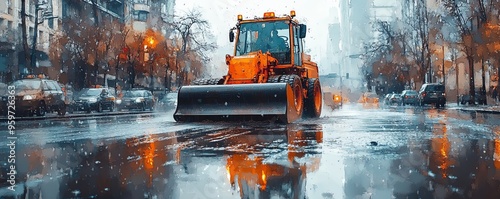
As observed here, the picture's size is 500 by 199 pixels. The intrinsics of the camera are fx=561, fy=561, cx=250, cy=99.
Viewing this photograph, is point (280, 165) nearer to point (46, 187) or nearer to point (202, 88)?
point (46, 187)

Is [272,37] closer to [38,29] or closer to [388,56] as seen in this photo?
[38,29]

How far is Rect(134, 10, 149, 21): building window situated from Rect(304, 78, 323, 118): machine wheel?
228 feet

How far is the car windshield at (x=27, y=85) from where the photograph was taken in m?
25.2

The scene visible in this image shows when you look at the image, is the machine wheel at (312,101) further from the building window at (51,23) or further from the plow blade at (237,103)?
the building window at (51,23)

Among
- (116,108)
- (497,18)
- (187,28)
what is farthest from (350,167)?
(187,28)

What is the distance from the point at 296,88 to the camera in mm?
18078

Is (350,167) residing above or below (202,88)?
below

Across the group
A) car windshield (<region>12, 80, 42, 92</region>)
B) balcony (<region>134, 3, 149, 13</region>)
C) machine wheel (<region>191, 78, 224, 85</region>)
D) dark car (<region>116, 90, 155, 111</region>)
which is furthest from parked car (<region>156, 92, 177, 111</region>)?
balcony (<region>134, 3, 149, 13</region>)

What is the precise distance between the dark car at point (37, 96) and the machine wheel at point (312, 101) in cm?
1276

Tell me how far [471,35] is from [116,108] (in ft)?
87.4

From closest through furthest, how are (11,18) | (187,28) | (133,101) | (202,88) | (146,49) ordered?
1. (202,88)
2. (133,101)
3. (11,18)
4. (146,49)
5. (187,28)

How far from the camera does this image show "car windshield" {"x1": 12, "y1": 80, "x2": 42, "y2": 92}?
2519 centimetres

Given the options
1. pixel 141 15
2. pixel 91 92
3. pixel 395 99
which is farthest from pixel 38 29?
pixel 395 99

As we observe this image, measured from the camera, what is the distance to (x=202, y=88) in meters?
17.4
